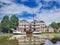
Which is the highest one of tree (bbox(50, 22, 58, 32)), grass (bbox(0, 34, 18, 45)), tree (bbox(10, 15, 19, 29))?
tree (bbox(10, 15, 19, 29))

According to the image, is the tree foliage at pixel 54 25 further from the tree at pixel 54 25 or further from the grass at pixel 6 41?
the grass at pixel 6 41

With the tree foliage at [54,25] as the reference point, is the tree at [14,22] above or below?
above

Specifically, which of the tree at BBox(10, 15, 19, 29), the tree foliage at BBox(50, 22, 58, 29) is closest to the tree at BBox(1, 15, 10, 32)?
the tree at BBox(10, 15, 19, 29)

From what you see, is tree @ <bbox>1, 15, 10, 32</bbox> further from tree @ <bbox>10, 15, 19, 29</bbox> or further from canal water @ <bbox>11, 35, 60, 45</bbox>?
canal water @ <bbox>11, 35, 60, 45</bbox>

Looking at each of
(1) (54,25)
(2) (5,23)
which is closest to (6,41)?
(2) (5,23)

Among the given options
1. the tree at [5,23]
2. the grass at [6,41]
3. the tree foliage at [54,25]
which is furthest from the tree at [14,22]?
the tree foliage at [54,25]

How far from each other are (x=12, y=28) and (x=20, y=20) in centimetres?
20

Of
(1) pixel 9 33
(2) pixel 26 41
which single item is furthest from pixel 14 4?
(2) pixel 26 41

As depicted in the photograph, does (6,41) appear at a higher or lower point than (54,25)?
lower

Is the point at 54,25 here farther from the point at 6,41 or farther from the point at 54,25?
the point at 6,41

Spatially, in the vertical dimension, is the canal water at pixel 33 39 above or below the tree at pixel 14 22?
below

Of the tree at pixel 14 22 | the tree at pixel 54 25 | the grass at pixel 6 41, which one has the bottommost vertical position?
the grass at pixel 6 41

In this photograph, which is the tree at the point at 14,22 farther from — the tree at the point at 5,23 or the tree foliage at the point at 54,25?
the tree foliage at the point at 54,25

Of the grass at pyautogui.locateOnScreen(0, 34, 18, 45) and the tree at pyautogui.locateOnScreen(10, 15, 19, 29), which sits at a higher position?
the tree at pyautogui.locateOnScreen(10, 15, 19, 29)
